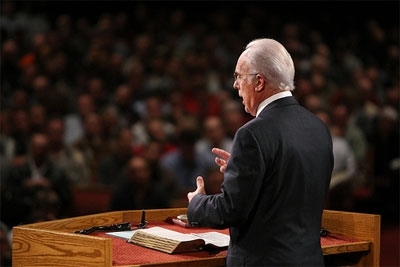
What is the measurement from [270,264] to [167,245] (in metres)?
0.30

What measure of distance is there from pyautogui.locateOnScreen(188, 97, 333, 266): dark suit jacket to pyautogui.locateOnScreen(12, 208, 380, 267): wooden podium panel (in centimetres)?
16

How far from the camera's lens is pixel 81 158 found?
5.41m

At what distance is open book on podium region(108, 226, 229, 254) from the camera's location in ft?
7.03

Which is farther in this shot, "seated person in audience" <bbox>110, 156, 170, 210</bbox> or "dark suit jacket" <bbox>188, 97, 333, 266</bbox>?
"seated person in audience" <bbox>110, 156, 170, 210</bbox>

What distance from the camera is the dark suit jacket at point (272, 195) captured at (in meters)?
1.97

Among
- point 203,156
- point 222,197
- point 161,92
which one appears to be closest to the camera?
point 222,197

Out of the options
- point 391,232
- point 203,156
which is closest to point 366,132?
point 391,232

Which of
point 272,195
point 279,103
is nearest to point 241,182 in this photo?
point 272,195

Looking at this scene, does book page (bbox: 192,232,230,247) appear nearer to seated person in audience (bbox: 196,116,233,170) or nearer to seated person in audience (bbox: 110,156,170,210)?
seated person in audience (bbox: 110,156,170,210)

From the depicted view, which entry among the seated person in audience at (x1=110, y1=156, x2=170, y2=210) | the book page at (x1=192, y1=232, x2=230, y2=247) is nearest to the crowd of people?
the seated person in audience at (x1=110, y1=156, x2=170, y2=210)

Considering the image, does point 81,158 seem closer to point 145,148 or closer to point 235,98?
point 145,148

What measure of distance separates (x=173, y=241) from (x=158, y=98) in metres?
4.26

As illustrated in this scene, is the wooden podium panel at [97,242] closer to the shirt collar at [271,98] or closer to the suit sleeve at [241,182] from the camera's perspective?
the suit sleeve at [241,182]

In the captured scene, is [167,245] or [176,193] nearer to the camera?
[167,245]
